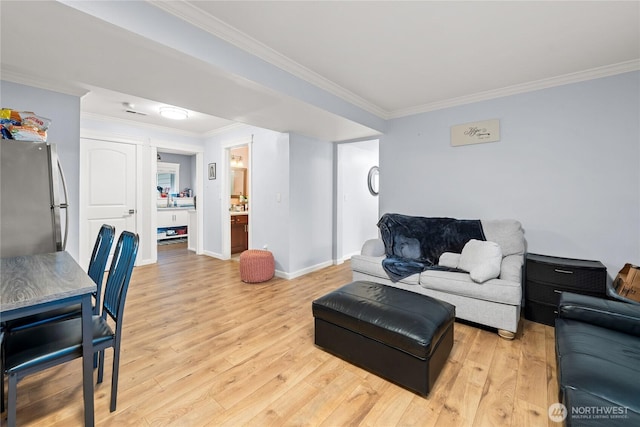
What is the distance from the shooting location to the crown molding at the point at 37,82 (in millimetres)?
2496

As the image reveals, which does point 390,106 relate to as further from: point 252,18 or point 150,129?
point 150,129

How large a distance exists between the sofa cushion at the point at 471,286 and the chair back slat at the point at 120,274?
244 centimetres

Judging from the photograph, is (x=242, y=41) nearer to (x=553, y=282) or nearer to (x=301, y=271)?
(x=301, y=271)

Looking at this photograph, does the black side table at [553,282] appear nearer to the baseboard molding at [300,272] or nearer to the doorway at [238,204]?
the baseboard molding at [300,272]

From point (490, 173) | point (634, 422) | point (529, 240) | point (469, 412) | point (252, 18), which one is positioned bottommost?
point (469, 412)

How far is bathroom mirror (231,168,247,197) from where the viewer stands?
6.39 m

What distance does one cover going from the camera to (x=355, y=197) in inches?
212

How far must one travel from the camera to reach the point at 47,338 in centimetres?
140

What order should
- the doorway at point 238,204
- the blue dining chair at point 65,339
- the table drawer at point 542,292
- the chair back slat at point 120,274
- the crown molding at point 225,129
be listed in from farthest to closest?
the doorway at point 238,204 → the crown molding at point 225,129 → the table drawer at point 542,292 → the chair back slat at point 120,274 → the blue dining chair at point 65,339

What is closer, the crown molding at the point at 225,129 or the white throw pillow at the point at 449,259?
the white throw pillow at the point at 449,259

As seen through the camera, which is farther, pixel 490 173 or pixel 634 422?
pixel 490 173

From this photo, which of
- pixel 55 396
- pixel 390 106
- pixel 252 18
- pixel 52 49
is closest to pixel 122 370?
pixel 55 396

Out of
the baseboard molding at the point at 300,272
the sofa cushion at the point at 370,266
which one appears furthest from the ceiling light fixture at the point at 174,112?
the sofa cushion at the point at 370,266

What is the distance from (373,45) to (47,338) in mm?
2866
